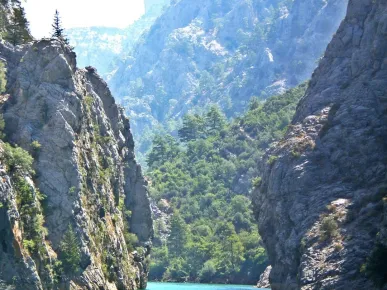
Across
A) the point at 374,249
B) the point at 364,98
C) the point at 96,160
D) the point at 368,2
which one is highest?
the point at 368,2

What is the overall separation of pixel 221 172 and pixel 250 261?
45.9m

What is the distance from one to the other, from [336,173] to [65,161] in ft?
104

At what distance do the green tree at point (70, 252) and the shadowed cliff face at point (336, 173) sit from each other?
23.8 meters

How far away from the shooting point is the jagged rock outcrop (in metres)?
72.9

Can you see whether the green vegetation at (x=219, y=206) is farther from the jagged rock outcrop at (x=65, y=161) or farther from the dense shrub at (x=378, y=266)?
the dense shrub at (x=378, y=266)

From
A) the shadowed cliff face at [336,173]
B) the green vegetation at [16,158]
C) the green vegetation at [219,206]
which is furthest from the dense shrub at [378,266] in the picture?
the green vegetation at [219,206]

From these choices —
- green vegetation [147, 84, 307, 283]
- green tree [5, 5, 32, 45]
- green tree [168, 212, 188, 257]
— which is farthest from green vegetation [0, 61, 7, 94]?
green tree [168, 212, 188, 257]

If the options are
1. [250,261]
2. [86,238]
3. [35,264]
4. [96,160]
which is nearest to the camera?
[35,264]

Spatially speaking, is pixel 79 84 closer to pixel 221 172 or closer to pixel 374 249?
pixel 374 249

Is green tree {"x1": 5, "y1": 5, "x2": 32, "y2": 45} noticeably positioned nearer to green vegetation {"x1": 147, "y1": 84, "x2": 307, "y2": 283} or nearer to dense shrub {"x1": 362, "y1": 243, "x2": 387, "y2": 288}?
dense shrub {"x1": 362, "y1": 243, "x2": 387, "y2": 288}

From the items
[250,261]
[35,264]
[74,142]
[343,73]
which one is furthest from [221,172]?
[35,264]

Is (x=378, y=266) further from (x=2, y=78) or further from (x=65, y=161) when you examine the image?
(x=2, y=78)

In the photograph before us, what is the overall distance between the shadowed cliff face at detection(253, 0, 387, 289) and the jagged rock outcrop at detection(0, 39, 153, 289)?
21.6 m

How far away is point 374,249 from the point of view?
5909 cm
